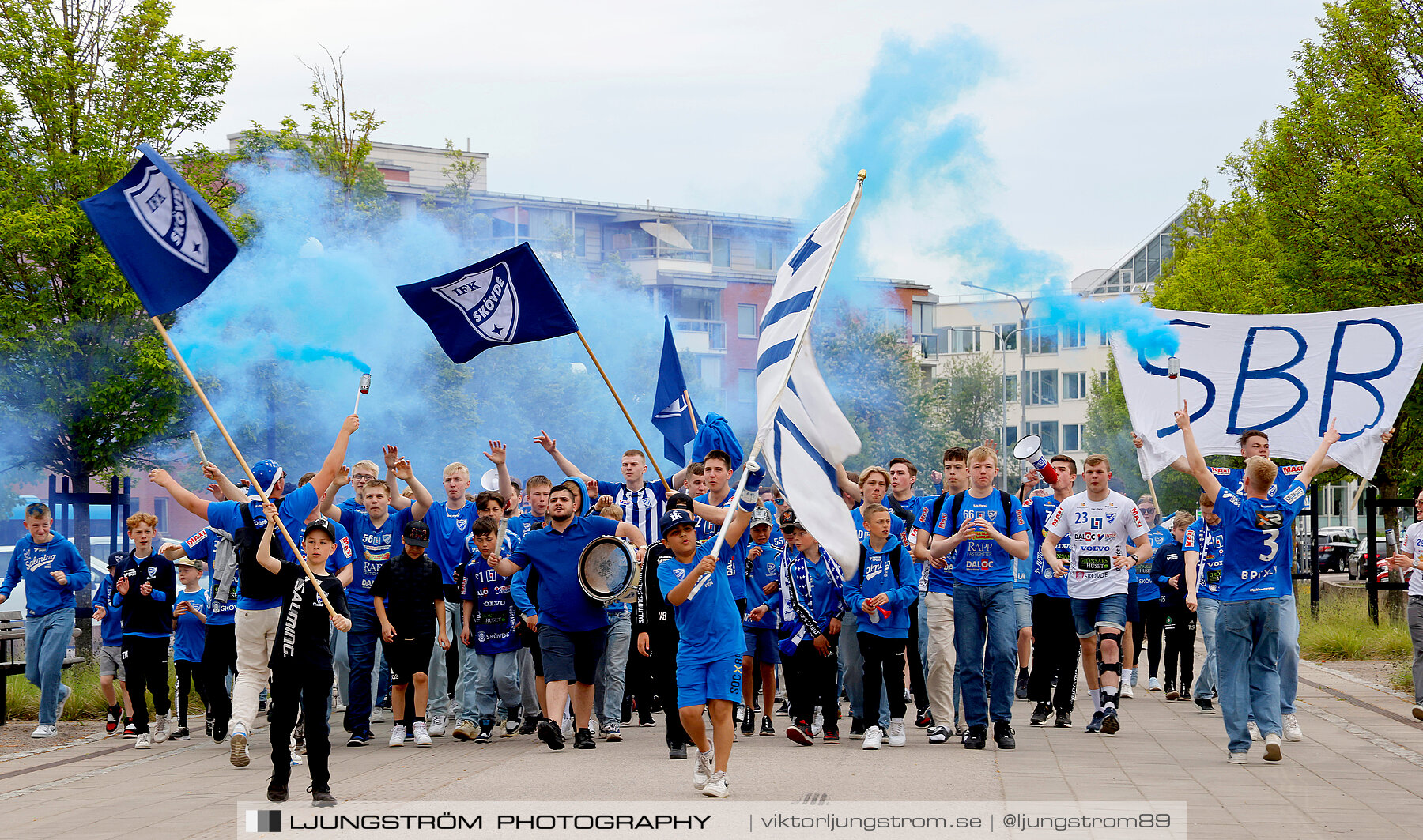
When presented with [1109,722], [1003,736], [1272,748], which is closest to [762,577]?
[1003,736]

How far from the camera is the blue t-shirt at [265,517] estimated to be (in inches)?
363

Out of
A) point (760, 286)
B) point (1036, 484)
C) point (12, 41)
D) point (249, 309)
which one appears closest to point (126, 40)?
point (12, 41)

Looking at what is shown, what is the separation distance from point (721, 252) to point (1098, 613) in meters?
55.5

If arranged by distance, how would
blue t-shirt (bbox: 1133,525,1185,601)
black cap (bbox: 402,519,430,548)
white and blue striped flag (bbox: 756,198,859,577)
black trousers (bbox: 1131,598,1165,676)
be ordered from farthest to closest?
black trousers (bbox: 1131,598,1165,676)
blue t-shirt (bbox: 1133,525,1185,601)
black cap (bbox: 402,519,430,548)
white and blue striped flag (bbox: 756,198,859,577)

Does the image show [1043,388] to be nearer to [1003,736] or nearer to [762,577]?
[762,577]

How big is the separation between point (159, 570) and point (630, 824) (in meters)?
6.40

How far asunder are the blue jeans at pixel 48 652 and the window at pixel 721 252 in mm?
53038

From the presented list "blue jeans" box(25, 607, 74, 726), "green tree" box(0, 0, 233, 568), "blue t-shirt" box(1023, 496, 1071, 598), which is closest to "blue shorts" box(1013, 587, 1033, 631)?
"blue t-shirt" box(1023, 496, 1071, 598)

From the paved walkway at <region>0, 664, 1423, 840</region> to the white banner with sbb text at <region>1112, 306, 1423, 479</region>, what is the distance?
2.60 meters

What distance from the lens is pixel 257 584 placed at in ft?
31.2

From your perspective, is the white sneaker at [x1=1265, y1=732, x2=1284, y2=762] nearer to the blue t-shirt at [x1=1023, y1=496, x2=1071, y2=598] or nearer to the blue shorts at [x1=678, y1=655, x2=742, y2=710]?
the blue t-shirt at [x1=1023, y1=496, x2=1071, y2=598]

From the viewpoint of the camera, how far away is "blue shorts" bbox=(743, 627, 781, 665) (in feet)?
37.4

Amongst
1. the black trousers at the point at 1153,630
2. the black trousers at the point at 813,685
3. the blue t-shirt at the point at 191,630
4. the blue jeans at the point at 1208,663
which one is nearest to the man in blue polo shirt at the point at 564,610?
the black trousers at the point at 813,685

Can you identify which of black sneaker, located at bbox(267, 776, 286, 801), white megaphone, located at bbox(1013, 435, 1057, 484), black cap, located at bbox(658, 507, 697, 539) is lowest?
black sneaker, located at bbox(267, 776, 286, 801)
